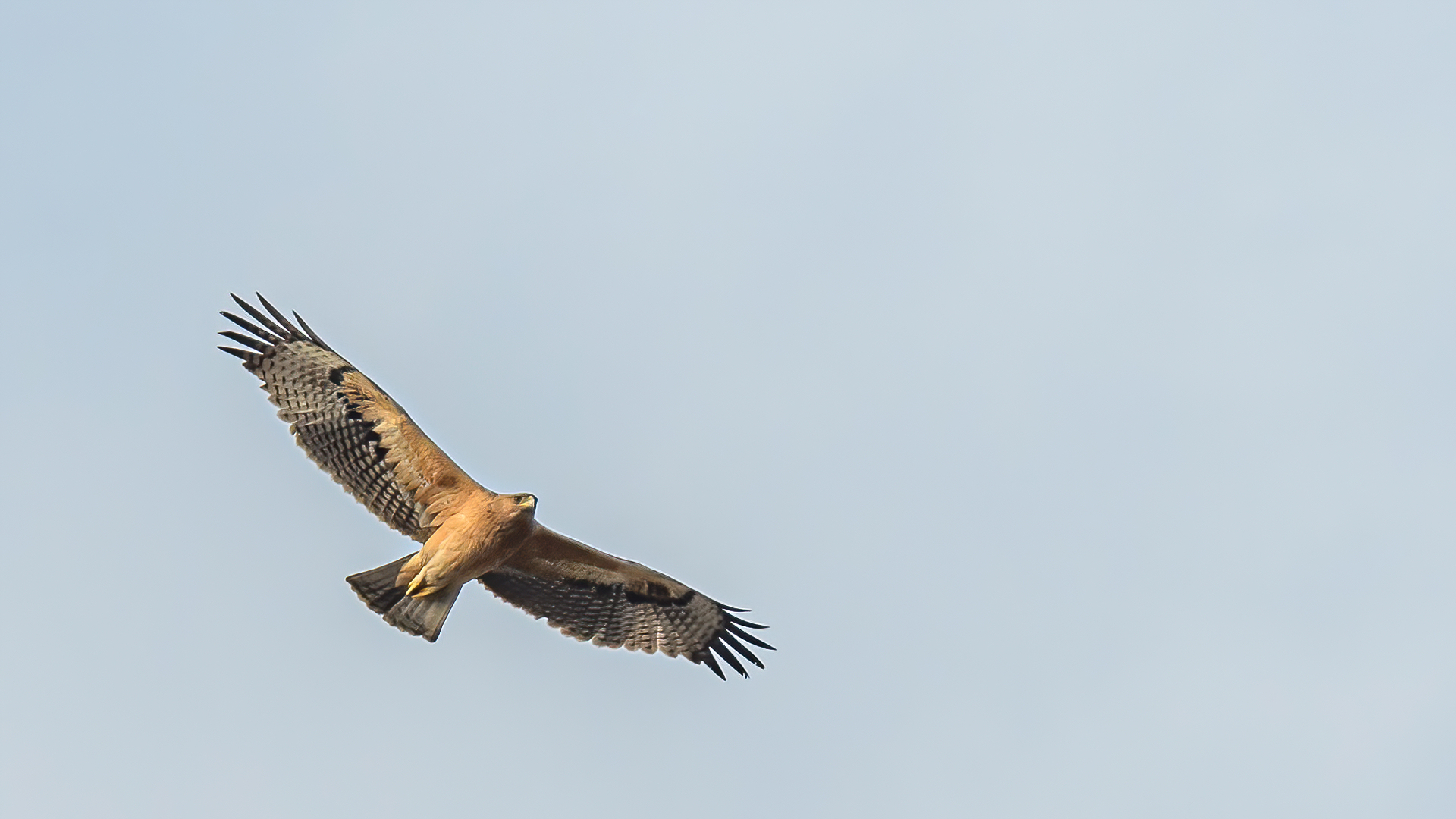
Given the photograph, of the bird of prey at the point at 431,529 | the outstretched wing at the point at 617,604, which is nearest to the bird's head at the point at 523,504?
the bird of prey at the point at 431,529

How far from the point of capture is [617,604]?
15.5 metres

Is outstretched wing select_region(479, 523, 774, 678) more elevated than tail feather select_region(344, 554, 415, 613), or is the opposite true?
→ outstretched wing select_region(479, 523, 774, 678)

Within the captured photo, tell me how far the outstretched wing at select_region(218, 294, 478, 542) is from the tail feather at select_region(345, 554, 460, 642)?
0.49 metres

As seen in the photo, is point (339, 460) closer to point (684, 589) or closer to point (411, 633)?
point (411, 633)

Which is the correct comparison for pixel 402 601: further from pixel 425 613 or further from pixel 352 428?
pixel 352 428

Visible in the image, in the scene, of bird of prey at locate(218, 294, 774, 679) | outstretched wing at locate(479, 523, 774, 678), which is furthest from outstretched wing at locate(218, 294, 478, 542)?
outstretched wing at locate(479, 523, 774, 678)

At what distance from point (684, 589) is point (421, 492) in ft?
9.40

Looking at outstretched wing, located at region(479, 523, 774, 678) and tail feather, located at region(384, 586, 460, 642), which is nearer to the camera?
tail feather, located at region(384, 586, 460, 642)

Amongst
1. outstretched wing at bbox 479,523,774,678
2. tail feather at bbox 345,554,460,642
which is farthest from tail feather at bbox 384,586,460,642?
outstretched wing at bbox 479,523,774,678

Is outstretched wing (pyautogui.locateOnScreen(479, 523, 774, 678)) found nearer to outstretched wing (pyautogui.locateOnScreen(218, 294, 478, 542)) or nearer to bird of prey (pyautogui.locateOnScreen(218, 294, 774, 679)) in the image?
bird of prey (pyautogui.locateOnScreen(218, 294, 774, 679))

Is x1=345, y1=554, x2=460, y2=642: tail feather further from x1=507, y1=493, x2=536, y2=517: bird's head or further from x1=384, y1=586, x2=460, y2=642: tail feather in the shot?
x1=507, y1=493, x2=536, y2=517: bird's head

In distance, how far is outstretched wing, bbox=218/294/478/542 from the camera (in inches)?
561

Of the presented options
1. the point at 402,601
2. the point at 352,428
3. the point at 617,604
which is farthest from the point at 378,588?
the point at 617,604

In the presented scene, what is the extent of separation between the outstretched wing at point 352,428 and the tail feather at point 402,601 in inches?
19.2
